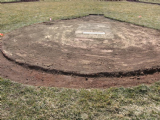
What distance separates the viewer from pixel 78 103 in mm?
3828

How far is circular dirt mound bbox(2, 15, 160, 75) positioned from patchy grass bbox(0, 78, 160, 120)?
0.92 metres

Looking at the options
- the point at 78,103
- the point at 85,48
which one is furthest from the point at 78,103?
the point at 85,48

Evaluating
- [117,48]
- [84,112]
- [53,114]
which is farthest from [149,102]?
[117,48]

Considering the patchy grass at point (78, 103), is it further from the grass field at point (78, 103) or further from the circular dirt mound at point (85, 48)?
the circular dirt mound at point (85, 48)

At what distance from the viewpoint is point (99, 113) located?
11.7 ft

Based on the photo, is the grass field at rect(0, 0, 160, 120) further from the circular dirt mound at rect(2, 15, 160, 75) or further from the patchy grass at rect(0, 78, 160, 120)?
the circular dirt mound at rect(2, 15, 160, 75)

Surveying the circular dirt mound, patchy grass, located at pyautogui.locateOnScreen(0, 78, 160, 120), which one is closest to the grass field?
patchy grass, located at pyautogui.locateOnScreen(0, 78, 160, 120)

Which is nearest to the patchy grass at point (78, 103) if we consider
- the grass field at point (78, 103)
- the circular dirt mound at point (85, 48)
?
the grass field at point (78, 103)

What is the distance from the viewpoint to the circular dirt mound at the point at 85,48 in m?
5.24

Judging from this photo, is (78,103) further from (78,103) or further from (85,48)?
(85,48)

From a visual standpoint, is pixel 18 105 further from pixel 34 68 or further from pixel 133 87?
pixel 133 87

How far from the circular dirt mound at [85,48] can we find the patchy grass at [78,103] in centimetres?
92

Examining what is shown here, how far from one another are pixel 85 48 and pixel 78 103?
288cm

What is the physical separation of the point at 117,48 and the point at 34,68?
3237mm
